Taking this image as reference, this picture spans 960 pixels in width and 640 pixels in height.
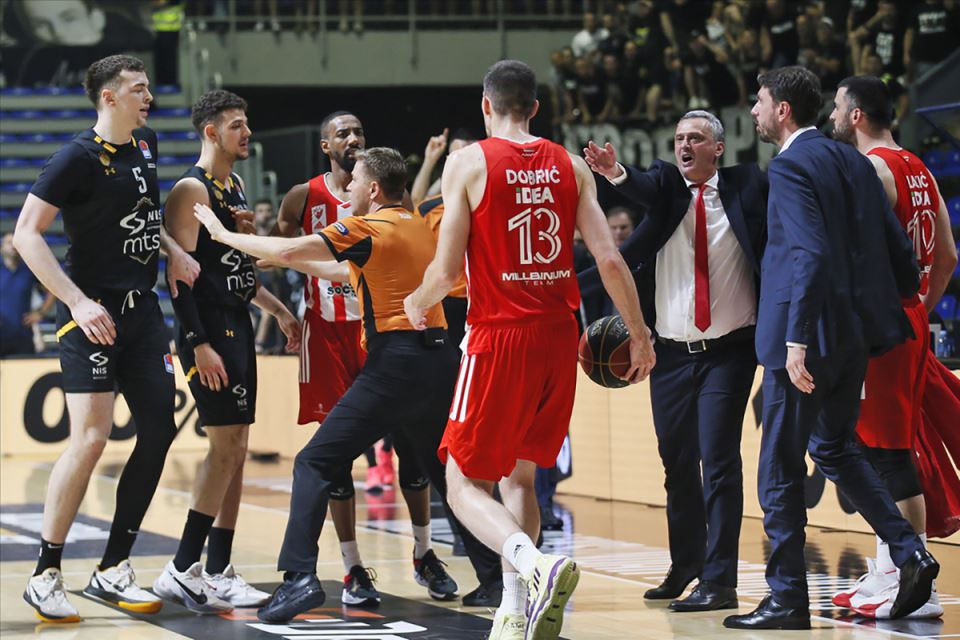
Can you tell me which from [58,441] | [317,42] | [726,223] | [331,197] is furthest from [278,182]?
[726,223]

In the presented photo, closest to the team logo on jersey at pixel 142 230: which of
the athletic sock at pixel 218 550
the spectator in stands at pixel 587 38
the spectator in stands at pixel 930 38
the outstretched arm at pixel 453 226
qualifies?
the athletic sock at pixel 218 550

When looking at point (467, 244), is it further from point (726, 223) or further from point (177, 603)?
point (177, 603)

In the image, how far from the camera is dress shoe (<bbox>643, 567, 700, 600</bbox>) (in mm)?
7258

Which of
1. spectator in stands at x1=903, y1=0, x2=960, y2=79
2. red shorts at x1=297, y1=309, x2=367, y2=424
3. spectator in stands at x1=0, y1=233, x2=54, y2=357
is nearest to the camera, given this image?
red shorts at x1=297, y1=309, x2=367, y2=424

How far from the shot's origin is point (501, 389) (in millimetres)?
5789

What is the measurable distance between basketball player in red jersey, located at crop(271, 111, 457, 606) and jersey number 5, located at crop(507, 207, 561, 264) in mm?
1866

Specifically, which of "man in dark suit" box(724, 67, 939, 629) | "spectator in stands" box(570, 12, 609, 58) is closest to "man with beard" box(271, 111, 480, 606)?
"man in dark suit" box(724, 67, 939, 629)

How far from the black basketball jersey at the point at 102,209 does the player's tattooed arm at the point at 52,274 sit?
9cm

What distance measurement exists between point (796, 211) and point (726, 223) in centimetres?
86

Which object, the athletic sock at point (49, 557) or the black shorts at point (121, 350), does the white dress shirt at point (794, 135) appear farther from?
the athletic sock at point (49, 557)

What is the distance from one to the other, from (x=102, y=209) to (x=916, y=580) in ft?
12.6

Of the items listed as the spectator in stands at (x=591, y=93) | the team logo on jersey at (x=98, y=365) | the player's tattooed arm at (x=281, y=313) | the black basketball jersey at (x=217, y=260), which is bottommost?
the team logo on jersey at (x=98, y=365)

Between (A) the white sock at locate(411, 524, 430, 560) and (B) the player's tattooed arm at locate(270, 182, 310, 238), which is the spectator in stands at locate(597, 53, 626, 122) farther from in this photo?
(A) the white sock at locate(411, 524, 430, 560)

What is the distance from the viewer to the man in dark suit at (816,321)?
611 centimetres
